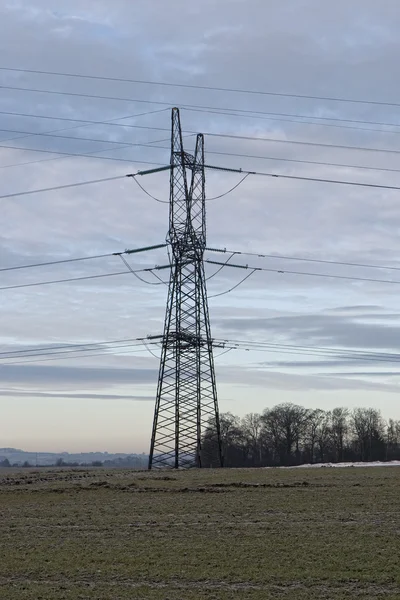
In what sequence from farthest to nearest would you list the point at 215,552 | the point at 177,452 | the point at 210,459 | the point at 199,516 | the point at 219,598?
the point at 210,459
the point at 177,452
the point at 199,516
the point at 215,552
the point at 219,598

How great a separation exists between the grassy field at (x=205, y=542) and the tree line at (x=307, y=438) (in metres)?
84.6

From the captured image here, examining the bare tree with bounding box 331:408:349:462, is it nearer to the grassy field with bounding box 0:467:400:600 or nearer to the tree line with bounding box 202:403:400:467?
the tree line with bounding box 202:403:400:467

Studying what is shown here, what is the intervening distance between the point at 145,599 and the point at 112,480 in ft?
77.4

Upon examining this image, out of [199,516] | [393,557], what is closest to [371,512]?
[199,516]

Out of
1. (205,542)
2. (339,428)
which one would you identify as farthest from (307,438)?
(205,542)

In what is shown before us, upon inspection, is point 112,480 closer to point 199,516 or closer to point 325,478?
point 325,478

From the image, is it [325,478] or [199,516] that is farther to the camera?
[325,478]

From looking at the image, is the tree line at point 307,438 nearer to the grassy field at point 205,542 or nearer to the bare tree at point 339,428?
the bare tree at point 339,428

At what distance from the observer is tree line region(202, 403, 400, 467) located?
12106 cm

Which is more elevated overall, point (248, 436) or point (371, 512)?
point (248, 436)

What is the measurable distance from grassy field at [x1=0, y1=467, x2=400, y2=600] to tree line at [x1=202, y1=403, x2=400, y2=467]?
84580 mm

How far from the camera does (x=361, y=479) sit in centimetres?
3581

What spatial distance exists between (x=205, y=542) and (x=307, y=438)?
377 ft

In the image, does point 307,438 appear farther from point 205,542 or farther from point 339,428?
point 205,542
